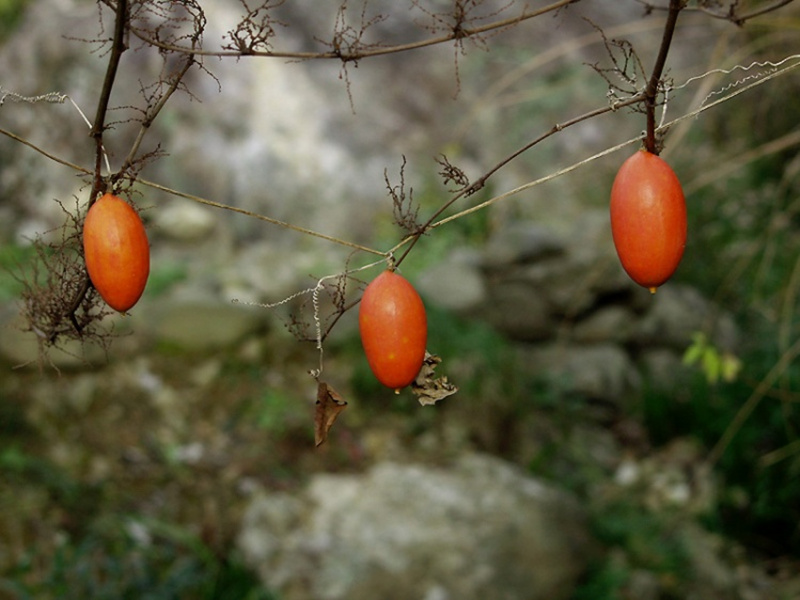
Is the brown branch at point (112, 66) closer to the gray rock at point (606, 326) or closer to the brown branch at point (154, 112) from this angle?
the brown branch at point (154, 112)

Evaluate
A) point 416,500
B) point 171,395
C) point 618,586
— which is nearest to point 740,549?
point 618,586

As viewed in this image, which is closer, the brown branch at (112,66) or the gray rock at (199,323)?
the brown branch at (112,66)

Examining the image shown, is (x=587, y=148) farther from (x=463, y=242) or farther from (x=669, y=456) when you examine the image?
(x=669, y=456)

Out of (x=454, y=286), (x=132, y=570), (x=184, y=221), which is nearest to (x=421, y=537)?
(x=132, y=570)

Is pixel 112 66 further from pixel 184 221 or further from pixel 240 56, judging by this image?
pixel 184 221

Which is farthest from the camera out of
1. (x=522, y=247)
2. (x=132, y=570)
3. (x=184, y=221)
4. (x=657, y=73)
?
(x=184, y=221)

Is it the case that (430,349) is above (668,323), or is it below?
below

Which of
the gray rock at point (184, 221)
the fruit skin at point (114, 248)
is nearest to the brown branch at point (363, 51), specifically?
the fruit skin at point (114, 248)
